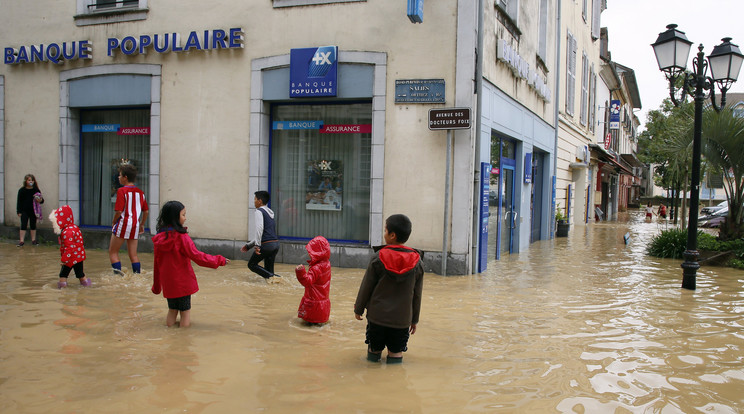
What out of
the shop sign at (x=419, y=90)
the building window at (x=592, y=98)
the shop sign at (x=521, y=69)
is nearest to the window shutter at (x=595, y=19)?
the building window at (x=592, y=98)

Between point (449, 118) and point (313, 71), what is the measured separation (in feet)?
8.56

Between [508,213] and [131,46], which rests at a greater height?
[131,46]

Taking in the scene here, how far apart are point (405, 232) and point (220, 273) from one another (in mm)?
5474

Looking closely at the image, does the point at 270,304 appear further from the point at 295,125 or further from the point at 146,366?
the point at 295,125

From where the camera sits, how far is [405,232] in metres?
4.46

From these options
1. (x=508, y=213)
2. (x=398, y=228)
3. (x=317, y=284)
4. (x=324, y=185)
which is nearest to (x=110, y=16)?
(x=324, y=185)

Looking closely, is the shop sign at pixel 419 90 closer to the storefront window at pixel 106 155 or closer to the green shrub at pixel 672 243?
the storefront window at pixel 106 155

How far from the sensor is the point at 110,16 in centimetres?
1147

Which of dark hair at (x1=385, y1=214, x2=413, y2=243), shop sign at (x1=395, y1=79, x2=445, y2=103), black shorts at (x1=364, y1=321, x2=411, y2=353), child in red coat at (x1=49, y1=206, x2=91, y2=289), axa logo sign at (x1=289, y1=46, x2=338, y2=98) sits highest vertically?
axa logo sign at (x1=289, y1=46, x2=338, y2=98)

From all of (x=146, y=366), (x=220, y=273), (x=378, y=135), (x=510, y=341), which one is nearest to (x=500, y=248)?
(x=378, y=135)

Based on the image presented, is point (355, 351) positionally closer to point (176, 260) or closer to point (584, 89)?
point (176, 260)

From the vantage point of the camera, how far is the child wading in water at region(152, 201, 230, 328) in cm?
543

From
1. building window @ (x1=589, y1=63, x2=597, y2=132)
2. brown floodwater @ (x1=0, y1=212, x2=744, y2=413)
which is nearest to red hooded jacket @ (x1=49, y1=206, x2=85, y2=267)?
brown floodwater @ (x1=0, y1=212, x2=744, y2=413)

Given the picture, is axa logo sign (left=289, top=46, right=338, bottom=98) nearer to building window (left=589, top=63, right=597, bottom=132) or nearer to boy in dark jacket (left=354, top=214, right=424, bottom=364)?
boy in dark jacket (left=354, top=214, right=424, bottom=364)
